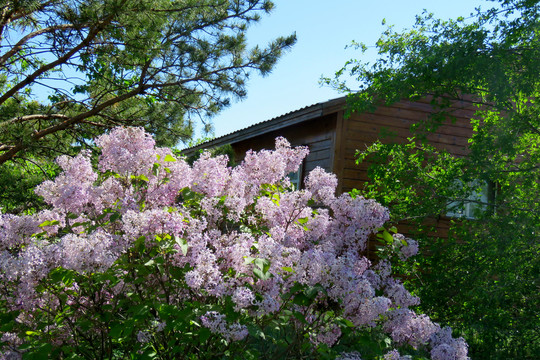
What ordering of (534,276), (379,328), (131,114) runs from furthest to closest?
1. (131,114)
2. (534,276)
3. (379,328)

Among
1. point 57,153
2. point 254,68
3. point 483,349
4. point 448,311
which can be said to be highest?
point 254,68

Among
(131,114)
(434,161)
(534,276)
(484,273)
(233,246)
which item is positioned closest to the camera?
(233,246)

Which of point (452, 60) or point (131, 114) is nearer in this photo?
point (452, 60)

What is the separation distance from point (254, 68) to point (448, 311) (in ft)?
19.9

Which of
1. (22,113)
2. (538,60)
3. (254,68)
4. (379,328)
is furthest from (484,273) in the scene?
(22,113)

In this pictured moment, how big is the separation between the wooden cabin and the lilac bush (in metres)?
5.41

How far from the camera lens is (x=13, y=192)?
38.6 feet

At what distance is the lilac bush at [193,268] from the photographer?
2.79m

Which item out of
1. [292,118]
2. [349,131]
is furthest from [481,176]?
[292,118]

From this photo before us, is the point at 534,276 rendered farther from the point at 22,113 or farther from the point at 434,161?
the point at 22,113

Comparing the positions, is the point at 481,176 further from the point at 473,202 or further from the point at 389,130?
the point at 389,130

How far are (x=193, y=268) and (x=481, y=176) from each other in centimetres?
475

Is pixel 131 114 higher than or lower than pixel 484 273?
higher

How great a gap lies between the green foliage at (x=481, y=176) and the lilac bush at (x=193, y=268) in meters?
2.66
